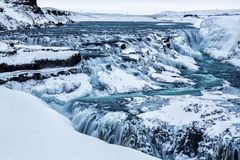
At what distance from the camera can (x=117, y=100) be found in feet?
66.4

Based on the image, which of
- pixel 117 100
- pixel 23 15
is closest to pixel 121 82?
pixel 117 100

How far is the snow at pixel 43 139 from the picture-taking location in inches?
501

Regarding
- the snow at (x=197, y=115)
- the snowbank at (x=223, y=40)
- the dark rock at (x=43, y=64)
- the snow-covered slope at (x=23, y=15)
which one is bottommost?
the snow-covered slope at (x=23, y=15)

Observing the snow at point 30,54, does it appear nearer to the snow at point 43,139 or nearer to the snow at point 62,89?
the snow at point 62,89

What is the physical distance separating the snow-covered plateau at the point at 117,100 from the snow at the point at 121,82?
0.06 metres

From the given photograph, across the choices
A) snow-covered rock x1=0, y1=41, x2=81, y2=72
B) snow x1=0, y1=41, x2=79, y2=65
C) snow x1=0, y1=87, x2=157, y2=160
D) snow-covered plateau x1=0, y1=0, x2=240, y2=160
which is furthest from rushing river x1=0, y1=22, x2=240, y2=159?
snow x1=0, y1=41, x2=79, y2=65

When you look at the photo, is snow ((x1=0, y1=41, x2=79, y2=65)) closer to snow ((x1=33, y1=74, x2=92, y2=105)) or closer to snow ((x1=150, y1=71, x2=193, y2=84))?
snow ((x1=33, y1=74, x2=92, y2=105))

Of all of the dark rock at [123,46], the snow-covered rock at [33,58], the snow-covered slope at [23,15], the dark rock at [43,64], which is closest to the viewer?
the dark rock at [43,64]

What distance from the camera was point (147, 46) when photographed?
3462 centimetres

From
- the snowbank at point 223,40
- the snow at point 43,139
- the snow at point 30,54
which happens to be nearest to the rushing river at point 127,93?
the snow at point 43,139

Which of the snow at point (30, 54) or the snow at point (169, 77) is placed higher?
the snow at point (30, 54)

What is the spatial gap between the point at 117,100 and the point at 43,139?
678 cm

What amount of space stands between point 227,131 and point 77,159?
529 cm

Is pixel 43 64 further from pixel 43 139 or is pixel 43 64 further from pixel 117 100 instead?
pixel 43 139
